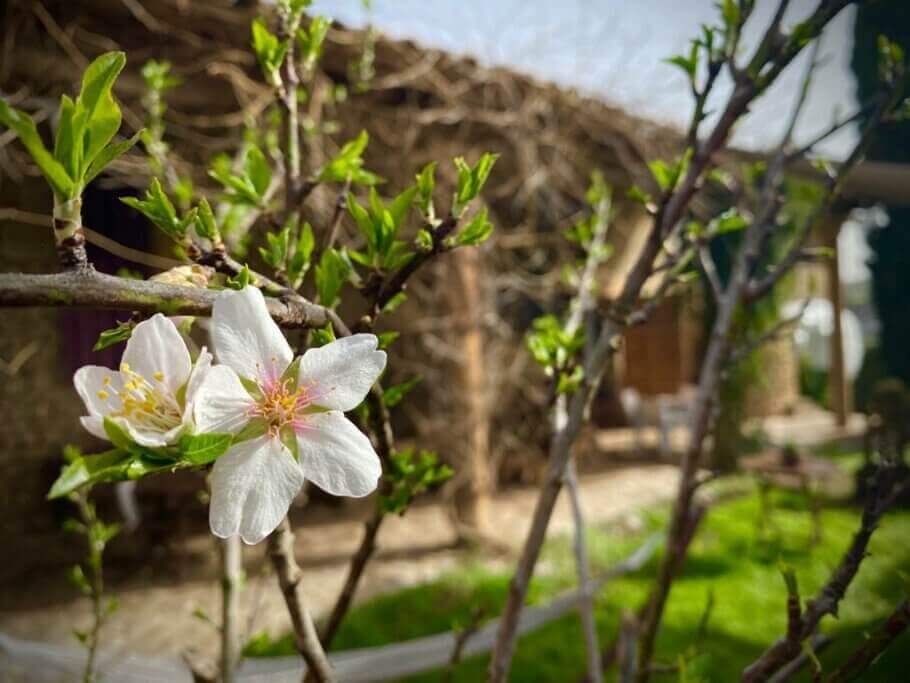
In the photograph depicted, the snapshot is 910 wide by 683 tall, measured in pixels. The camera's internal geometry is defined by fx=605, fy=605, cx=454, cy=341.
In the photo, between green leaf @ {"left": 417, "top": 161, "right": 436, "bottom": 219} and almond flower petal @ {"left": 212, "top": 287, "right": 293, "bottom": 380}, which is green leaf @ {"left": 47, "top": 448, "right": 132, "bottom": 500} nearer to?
almond flower petal @ {"left": 212, "top": 287, "right": 293, "bottom": 380}

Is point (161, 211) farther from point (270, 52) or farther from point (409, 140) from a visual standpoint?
point (409, 140)

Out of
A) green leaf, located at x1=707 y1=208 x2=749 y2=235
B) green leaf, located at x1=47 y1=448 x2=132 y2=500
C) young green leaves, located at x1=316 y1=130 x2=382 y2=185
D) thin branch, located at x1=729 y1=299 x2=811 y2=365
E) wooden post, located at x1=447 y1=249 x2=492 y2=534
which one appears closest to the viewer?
green leaf, located at x1=47 y1=448 x2=132 y2=500

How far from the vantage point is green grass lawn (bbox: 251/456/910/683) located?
2.32 ft

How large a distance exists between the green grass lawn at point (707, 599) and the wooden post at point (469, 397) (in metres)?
0.40

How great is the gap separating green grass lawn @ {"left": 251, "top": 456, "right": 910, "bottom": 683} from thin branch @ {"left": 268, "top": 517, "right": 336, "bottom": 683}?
1.14 feet

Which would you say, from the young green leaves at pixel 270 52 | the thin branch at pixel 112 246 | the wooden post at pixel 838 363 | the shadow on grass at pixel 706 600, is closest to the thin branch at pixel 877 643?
the shadow on grass at pixel 706 600

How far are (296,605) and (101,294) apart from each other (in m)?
0.25

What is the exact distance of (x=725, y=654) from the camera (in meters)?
1.25

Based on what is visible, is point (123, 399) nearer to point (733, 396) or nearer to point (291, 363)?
point (291, 363)

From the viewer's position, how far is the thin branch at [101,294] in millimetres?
223

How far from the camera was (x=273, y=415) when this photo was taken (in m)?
0.27

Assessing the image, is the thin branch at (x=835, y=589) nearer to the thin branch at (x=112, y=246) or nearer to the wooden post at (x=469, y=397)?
the thin branch at (x=112, y=246)

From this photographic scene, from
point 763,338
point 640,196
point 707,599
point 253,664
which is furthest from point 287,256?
point 253,664

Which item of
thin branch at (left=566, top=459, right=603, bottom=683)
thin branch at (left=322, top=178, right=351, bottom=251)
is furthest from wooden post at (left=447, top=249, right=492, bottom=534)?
thin branch at (left=322, top=178, right=351, bottom=251)
